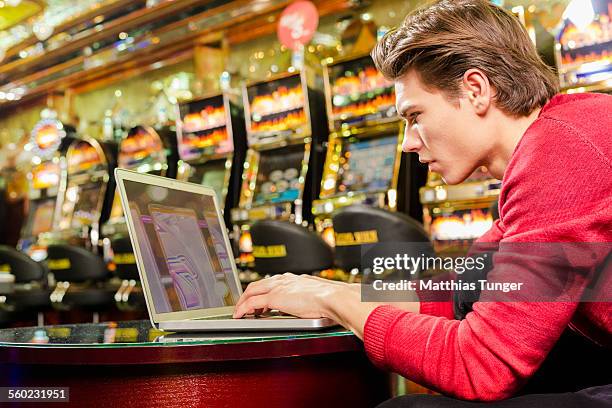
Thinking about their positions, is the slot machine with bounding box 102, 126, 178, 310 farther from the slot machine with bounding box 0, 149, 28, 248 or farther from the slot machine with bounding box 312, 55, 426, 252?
the slot machine with bounding box 0, 149, 28, 248

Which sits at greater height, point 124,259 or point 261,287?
point 261,287

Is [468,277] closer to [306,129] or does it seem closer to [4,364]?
[4,364]

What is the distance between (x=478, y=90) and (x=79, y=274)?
3.68 m

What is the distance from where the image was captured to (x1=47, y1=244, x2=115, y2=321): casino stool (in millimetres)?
4121

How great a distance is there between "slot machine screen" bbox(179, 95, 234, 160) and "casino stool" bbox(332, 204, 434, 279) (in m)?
2.36

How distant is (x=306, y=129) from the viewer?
4.76 m

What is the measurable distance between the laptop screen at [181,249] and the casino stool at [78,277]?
9.19ft

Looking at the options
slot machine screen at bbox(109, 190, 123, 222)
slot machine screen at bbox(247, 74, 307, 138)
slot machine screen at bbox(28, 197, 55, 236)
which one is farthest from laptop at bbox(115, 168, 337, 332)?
slot machine screen at bbox(28, 197, 55, 236)

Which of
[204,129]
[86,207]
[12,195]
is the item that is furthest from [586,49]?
[12,195]

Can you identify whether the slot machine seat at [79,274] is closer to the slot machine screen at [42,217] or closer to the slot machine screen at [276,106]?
the slot machine screen at [276,106]

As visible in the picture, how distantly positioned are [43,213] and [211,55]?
2574 millimetres

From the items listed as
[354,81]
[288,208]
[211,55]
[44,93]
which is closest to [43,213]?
[44,93]

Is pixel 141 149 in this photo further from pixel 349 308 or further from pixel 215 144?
pixel 349 308

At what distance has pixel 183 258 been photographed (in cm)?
136
